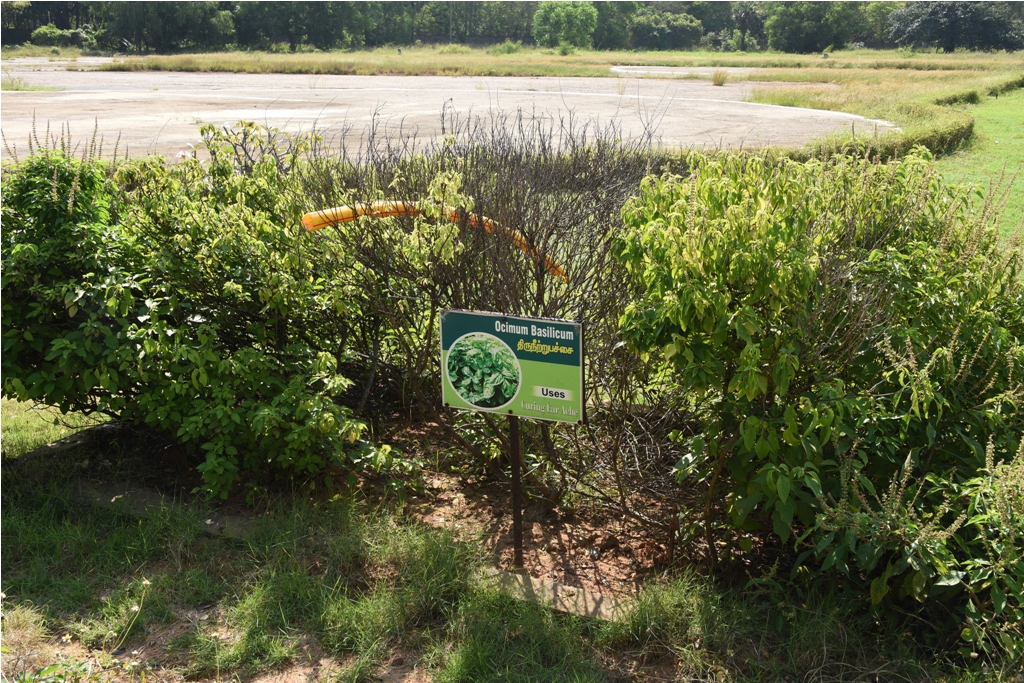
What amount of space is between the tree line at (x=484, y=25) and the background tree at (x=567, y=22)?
32 centimetres

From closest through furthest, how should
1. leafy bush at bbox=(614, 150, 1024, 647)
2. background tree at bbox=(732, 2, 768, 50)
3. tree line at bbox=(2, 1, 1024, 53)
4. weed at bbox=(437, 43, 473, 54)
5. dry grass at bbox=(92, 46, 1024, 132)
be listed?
1. leafy bush at bbox=(614, 150, 1024, 647)
2. dry grass at bbox=(92, 46, 1024, 132)
3. tree line at bbox=(2, 1, 1024, 53)
4. weed at bbox=(437, 43, 473, 54)
5. background tree at bbox=(732, 2, 768, 50)

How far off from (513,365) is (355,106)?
25.3 m

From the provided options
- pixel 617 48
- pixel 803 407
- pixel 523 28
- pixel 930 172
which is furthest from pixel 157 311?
pixel 617 48

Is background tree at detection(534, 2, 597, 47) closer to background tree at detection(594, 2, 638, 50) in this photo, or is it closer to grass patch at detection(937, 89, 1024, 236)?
background tree at detection(594, 2, 638, 50)

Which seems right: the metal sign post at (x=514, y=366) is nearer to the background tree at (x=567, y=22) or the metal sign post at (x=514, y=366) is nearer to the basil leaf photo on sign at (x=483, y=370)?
the basil leaf photo on sign at (x=483, y=370)

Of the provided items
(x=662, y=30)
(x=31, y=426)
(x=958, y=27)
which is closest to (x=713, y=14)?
(x=662, y=30)

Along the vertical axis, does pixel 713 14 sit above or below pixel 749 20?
above

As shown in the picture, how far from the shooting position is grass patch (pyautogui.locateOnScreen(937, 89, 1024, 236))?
1113 centimetres

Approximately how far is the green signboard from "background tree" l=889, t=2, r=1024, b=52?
5561 centimetres

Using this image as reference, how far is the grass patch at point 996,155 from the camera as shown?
438 inches

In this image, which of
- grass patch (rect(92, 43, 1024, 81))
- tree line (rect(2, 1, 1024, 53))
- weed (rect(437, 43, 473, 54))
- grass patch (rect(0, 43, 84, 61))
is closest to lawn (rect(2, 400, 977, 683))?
grass patch (rect(92, 43, 1024, 81))

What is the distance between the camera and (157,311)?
4.16 m

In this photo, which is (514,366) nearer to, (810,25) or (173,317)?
(173,317)

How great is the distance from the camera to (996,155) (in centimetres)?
1625
